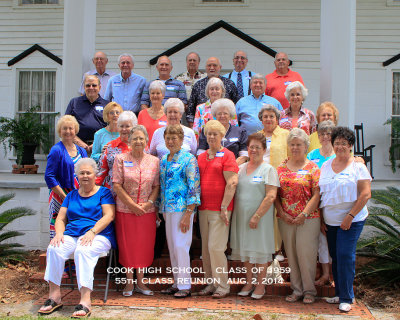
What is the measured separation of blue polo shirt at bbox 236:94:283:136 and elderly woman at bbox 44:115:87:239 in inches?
85.5

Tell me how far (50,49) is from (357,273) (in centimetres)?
905

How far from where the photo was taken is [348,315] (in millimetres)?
4199

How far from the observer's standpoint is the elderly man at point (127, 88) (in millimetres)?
6496

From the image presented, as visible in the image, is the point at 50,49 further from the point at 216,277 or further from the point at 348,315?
the point at 348,315

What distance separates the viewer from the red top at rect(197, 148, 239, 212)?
451cm

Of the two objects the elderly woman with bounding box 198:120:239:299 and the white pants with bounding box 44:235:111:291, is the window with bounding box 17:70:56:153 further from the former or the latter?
the elderly woman with bounding box 198:120:239:299

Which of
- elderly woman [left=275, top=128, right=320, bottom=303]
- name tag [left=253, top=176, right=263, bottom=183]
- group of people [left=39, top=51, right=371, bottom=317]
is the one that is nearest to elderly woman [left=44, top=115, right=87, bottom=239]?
group of people [left=39, top=51, right=371, bottom=317]

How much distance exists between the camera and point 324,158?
479 centimetres

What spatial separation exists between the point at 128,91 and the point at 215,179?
263 cm

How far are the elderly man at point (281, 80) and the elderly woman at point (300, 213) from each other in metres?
2.04

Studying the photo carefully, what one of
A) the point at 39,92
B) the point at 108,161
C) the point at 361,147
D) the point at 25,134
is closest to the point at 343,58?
the point at 108,161

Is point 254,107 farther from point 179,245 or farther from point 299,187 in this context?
point 179,245

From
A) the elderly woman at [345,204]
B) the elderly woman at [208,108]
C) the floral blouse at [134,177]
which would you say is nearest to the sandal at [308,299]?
the elderly woman at [345,204]

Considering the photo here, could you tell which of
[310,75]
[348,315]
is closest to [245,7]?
[310,75]
